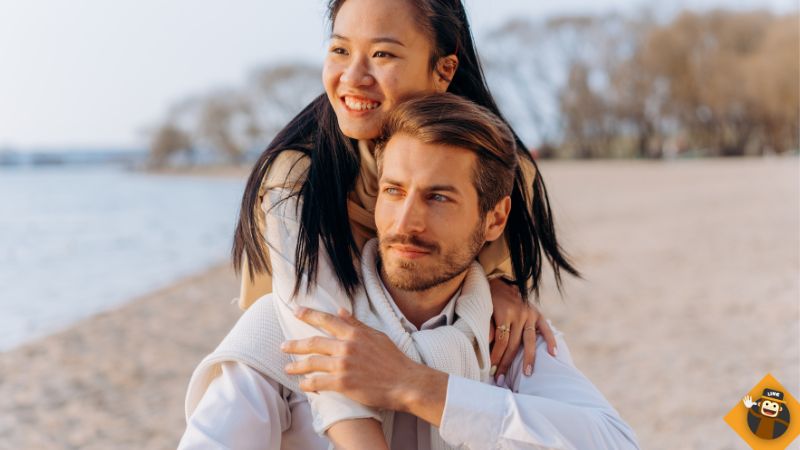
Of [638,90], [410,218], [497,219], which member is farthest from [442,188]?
[638,90]

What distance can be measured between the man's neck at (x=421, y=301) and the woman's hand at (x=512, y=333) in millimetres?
271

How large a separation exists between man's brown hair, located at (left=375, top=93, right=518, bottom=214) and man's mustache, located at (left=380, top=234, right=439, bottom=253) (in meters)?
0.20

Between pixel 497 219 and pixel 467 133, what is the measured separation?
0.38m

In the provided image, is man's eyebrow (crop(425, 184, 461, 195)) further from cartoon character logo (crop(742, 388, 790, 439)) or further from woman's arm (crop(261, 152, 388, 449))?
cartoon character logo (crop(742, 388, 790, 439))

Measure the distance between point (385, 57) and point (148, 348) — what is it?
7.92 meters

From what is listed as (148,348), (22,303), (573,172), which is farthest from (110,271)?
(573,172)

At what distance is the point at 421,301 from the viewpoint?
257cm

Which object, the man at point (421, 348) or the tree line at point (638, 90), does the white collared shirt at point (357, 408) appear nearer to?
the man at point (421, 348)

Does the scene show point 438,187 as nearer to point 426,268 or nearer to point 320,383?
point 426,268

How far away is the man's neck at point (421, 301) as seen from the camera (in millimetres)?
2566

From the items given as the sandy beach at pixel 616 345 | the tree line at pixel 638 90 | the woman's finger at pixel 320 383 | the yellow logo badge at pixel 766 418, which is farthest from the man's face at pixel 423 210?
the tree line at pixel 638 90

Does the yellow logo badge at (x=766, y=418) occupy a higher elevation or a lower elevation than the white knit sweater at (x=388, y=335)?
lower

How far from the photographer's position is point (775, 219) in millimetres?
18672

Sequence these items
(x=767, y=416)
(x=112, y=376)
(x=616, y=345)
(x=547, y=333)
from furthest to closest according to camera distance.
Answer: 1. (x=616, y=345)
2. (x=112, y=376)
3. (x=767, y=416)
4. (x=547, y=333)
